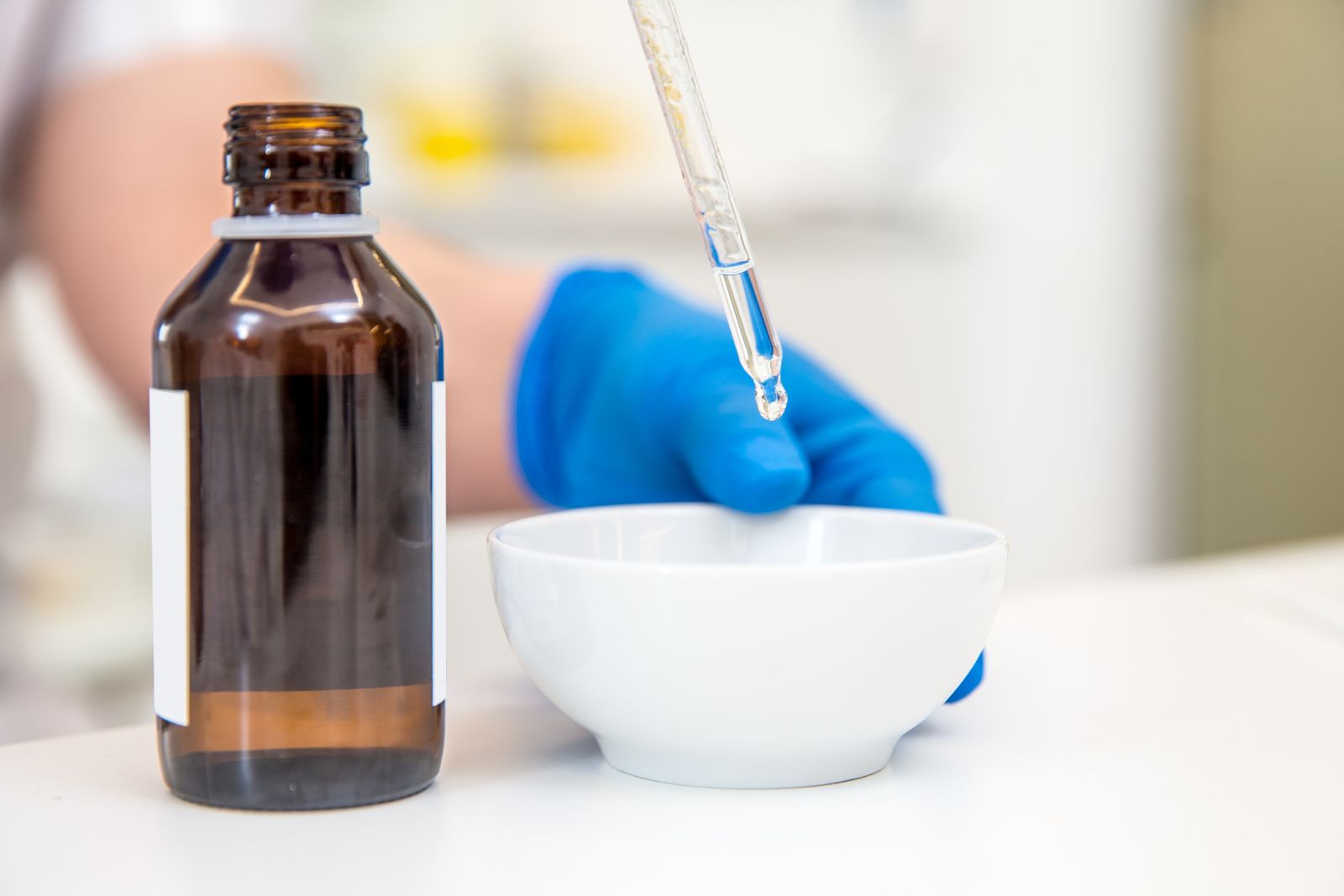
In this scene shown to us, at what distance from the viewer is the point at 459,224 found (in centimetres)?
169

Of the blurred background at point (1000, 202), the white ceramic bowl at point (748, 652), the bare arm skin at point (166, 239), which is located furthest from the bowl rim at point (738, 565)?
the blurred background at point (1000, 202)

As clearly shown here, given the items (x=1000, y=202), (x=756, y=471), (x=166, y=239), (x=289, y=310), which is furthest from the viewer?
(x=1000, y=202)

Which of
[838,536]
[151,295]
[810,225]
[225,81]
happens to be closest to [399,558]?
[838,536]

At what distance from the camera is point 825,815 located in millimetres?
387

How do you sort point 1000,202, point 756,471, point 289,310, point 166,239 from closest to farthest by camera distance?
point 289,310, point 756,471, point 166,239, point 1000,202

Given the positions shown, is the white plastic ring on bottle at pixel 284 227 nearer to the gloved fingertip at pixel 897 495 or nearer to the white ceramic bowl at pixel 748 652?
the white ceramic bowl at pixel 748 652

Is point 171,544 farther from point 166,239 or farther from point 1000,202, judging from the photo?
point 1000,202

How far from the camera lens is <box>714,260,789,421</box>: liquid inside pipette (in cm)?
44

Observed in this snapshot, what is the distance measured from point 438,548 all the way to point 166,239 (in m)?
0.53

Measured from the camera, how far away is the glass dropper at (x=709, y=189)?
1.41ft

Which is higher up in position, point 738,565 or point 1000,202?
point 1000,202

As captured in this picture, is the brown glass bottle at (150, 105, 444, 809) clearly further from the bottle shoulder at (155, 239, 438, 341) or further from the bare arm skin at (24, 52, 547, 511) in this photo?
the bare arm skin at (24, 52, 547, 511)

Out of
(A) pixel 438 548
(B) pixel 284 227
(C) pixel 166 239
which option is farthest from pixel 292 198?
(C) pixel 166 239

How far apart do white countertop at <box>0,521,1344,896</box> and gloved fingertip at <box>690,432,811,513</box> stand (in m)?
0.10
